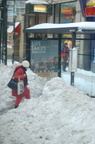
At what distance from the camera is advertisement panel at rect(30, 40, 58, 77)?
48.9ft

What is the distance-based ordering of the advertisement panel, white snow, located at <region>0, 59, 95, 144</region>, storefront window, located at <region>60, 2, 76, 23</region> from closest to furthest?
white snow, located at <region>0, 59, 95, 144</region> → the advertisement panel → storefront window, located at <region>60, 2, 76, 23</region>

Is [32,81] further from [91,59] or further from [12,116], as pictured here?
[12,116]

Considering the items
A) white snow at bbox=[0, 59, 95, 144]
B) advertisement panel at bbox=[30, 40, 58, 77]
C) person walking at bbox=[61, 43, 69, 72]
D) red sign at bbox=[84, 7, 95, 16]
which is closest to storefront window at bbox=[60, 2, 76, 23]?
red sign at bbox=[84, 7, 95, 16]

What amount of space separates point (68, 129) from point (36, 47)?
708 cm

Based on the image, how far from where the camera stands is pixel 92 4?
1934 cm

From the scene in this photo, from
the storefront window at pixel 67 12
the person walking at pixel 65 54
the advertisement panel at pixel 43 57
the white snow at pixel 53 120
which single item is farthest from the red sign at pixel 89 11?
the white snow at pixel 53 120

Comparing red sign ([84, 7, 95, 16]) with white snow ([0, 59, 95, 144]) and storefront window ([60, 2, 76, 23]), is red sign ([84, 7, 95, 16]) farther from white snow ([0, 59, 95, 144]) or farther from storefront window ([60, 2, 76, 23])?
white snow ([0, 59, 95, 144])

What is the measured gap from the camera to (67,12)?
2291cm

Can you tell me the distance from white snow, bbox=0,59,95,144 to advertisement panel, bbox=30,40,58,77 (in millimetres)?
3497

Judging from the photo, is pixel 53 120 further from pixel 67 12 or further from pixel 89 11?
pixel 67 12

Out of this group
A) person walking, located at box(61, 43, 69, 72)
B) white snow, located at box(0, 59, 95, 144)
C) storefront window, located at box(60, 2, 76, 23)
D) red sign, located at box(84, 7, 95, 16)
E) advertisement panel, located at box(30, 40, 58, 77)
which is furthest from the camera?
storefront window, located at box(60, 2, 76, 23)

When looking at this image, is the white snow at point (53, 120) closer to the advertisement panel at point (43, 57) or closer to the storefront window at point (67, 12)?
the advertisement panel at point (43, 57)

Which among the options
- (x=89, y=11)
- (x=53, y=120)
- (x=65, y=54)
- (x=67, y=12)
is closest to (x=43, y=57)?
(x=65, y=54)

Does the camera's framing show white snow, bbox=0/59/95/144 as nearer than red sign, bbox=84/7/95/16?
Yes
